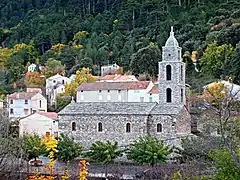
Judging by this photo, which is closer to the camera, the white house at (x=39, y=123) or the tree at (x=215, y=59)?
the white house at (x=39, y=123)

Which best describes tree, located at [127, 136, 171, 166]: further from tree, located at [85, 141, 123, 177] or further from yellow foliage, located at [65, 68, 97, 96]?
yellow foliage, located at [65, 68, 97, 96]

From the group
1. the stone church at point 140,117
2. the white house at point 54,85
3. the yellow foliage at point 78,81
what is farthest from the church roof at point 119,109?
the white house at point 54,85

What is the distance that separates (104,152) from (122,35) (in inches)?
1571

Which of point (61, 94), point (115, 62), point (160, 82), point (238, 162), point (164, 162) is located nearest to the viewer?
point (238, 162)

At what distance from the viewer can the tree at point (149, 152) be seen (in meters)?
29.7

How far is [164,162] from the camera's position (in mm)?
30062

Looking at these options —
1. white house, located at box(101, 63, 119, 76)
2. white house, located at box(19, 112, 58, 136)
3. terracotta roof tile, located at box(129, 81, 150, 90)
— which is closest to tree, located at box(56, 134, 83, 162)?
white house, located at box(19, 112, 58, 136)

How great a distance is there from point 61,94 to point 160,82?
836 inches

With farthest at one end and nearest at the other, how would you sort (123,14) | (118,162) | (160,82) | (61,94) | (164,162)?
1. (123,14)
2. (61,94)
3. (160,82)
4. (118,162)
5. (164,162)

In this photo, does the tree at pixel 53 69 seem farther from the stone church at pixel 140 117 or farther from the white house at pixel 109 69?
the stone church at pixel 140 117

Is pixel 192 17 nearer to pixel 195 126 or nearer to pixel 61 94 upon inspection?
pixel 61 94

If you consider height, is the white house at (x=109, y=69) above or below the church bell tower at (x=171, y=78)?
above

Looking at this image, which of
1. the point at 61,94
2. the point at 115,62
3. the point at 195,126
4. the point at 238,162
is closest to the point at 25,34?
the point at 115,62

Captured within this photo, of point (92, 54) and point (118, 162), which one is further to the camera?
point (92, 54)
